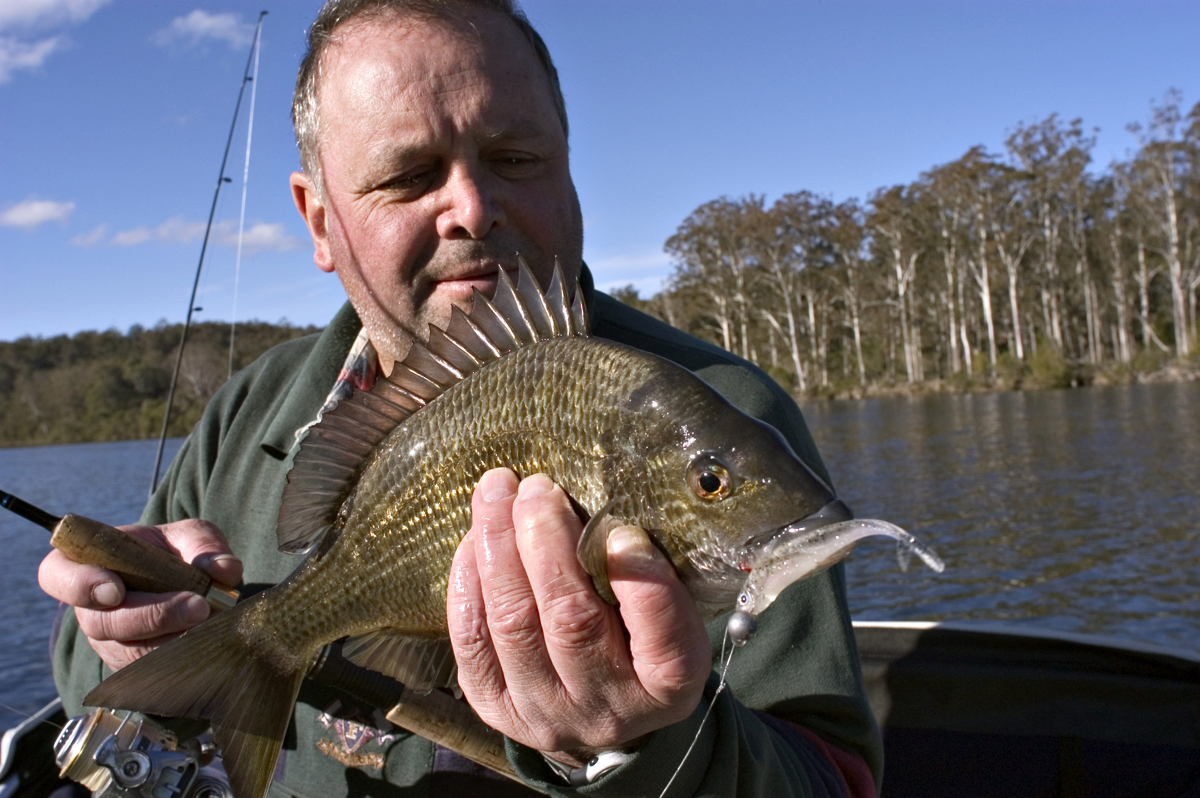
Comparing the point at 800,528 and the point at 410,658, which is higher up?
the point at 800,528

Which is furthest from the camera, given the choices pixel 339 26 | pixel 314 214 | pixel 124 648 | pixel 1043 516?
pixel 1043 516

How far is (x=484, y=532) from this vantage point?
167 cm

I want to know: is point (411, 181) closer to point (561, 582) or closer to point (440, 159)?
point (440, 159)

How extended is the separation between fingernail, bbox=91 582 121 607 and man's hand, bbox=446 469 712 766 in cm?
103

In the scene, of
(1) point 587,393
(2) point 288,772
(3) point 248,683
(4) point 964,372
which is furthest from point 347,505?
(4) point 964,372

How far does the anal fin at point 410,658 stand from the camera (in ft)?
6.69

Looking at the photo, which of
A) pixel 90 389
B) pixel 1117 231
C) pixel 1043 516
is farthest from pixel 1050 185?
pixel 90 389

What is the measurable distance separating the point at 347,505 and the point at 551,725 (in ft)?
Answer: 2.30

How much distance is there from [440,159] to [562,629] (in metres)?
1.60

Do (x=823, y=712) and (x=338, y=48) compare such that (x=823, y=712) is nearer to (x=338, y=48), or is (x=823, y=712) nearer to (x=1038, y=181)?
(x=338, y=48)

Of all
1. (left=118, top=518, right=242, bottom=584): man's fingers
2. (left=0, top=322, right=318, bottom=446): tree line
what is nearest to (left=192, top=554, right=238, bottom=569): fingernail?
(left=118, top=518, right=242, bottom=584): man's fingers

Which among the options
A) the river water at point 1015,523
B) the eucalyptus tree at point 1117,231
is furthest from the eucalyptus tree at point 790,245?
the river water at point 1015,523

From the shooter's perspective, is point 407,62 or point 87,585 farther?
point 407,62

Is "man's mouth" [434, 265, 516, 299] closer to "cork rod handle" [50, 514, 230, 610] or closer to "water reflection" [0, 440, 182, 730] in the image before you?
"cork rod handle" [50, 514, 230, 610]
